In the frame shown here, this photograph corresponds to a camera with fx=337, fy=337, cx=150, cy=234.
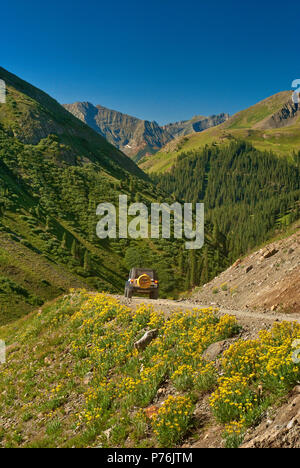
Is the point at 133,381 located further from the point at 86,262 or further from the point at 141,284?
the point at 86,262

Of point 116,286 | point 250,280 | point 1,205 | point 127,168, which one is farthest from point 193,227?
point 250,280

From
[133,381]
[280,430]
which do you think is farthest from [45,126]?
[280,430]

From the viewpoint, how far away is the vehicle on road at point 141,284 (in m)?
23.5

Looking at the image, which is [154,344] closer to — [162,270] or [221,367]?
[221,367]

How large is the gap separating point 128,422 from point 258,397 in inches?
146

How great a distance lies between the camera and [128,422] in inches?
372

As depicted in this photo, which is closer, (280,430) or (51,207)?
(280,430)

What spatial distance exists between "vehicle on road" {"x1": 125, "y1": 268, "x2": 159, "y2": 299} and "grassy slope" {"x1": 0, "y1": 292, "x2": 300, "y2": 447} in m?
5.15

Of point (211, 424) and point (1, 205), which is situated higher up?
point (1, 205)

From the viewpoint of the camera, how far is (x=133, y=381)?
1095cm

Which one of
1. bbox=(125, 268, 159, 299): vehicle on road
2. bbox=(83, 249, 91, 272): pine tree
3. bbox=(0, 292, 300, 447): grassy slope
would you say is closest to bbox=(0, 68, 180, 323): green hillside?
bbox=(83, 249, 91, 272): pine tree

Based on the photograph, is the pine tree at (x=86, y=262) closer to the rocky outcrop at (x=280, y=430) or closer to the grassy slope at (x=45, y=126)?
the grassy slope at (x=45, y=126)

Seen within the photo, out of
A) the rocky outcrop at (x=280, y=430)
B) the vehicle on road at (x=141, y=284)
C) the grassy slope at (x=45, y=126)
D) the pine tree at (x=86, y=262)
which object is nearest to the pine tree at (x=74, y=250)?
the pine tree at (x=86, y=262)

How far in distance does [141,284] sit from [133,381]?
41.7 ft
